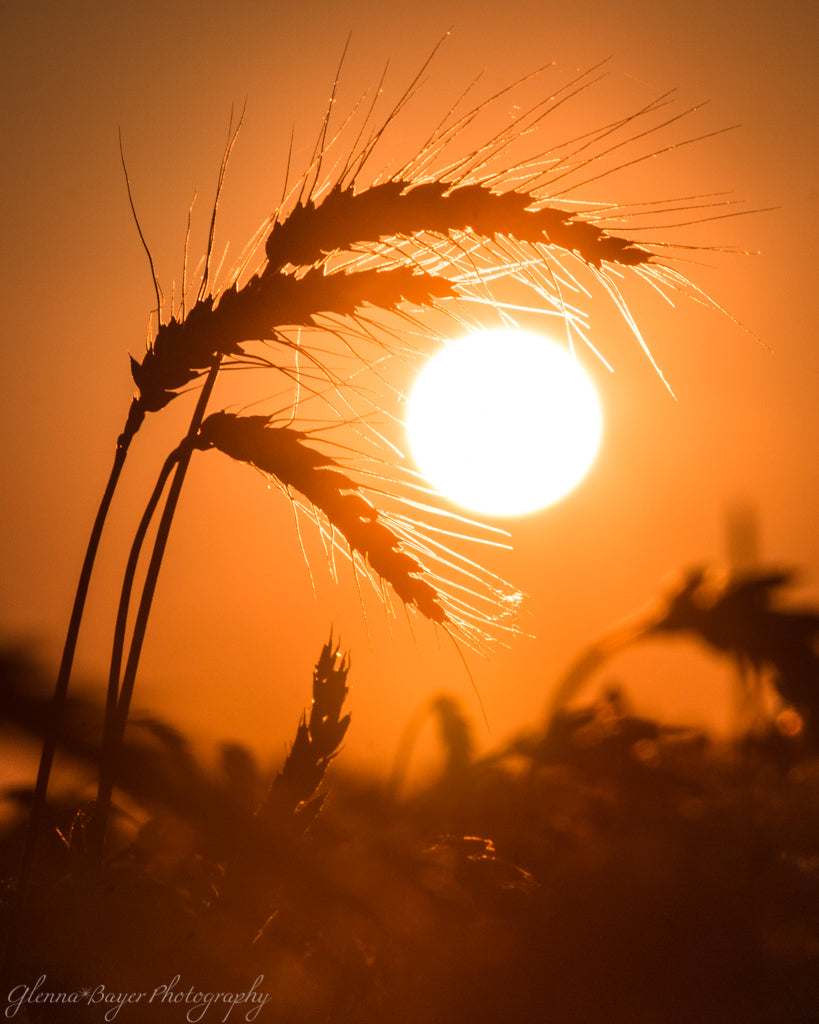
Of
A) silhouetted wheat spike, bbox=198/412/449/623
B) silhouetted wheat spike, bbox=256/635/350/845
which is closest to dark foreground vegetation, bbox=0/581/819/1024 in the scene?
silhouetted wheat spike, bbox=256/635/350/845

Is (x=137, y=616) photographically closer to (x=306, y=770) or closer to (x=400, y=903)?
(x=306, y=770)

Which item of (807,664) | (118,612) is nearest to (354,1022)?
(118,612)

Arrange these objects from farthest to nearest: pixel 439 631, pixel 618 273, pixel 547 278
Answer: pixel 547 278, pixel 439 631, pixel 618 273

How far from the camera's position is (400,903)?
1147mm

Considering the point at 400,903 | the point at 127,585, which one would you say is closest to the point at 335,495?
the point at 127,585

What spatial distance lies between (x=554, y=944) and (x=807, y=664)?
0.62 metres

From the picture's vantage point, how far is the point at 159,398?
1285 millimetres

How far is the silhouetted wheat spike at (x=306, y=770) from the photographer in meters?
1.13

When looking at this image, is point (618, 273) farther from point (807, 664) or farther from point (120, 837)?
point (120, 837)

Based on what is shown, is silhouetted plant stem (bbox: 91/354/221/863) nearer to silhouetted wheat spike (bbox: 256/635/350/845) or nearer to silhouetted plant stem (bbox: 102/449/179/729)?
silhouetted plant stem (bbox: 102/449/179/729)

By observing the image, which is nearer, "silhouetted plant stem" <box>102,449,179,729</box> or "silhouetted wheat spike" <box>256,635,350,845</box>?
"silhouetted wheat spike" <box>256,635,350,845</box>

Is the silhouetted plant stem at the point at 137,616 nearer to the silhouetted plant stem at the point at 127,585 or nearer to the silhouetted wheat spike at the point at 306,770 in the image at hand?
the silhouetted plant stem at the point at 127,585

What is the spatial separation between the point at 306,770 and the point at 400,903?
222mm

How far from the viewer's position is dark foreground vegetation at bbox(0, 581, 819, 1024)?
1.13 meters
